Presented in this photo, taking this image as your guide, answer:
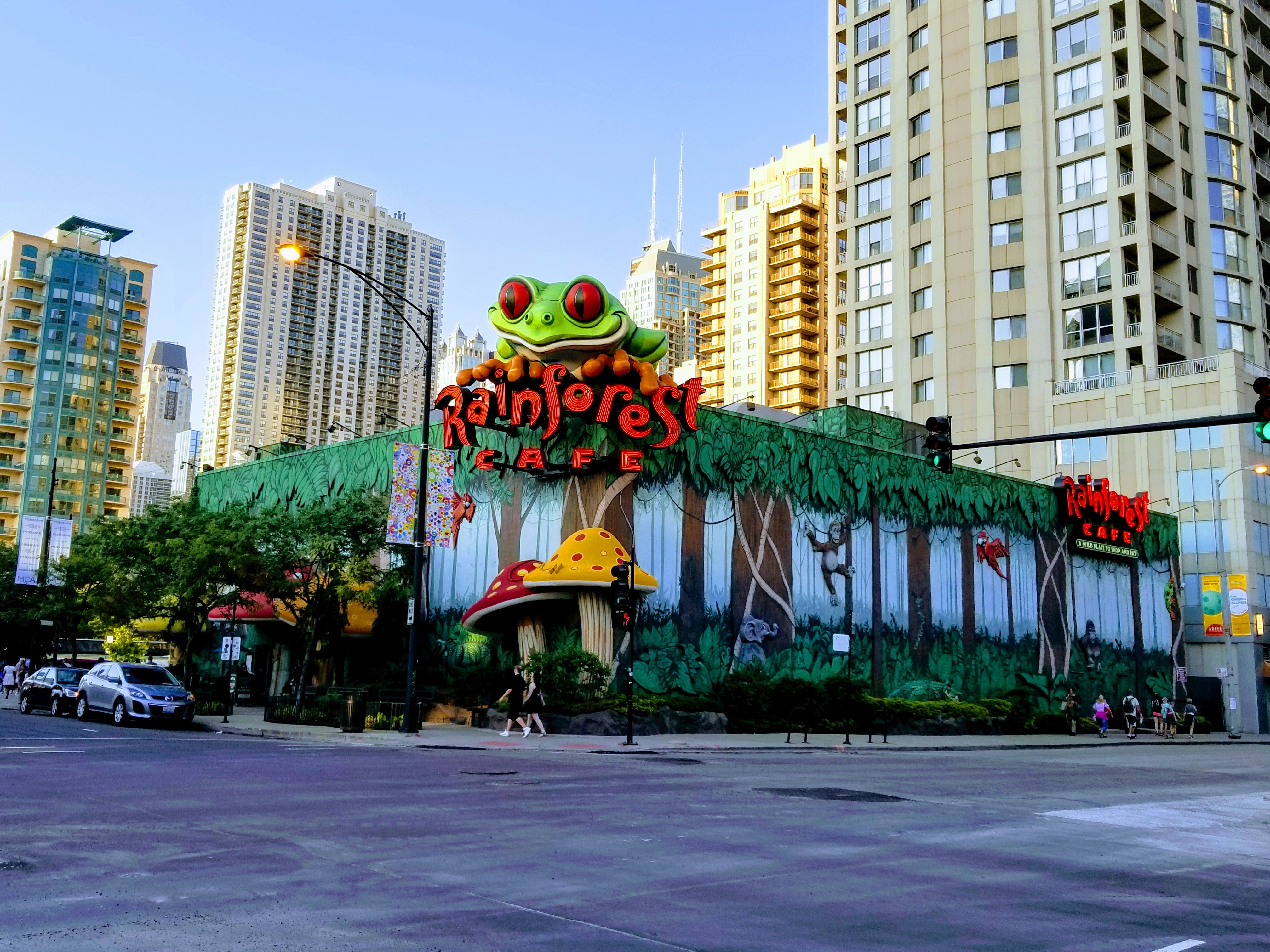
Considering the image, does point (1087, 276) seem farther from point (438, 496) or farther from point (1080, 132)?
point (438, 496)

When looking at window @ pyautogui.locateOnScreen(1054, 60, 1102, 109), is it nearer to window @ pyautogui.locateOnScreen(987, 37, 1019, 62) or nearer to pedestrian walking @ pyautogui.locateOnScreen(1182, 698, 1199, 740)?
window @ pyautogui.locateOnScreen(987, 37, 1019, 62)

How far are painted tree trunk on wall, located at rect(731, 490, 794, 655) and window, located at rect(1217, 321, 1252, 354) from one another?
4330cm

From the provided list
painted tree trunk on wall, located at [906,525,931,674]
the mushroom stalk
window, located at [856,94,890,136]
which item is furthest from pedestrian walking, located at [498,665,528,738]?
window, located at [856,94,890,136]

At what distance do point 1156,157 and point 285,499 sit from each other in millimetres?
52652

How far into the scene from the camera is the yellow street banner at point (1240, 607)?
56.7 m

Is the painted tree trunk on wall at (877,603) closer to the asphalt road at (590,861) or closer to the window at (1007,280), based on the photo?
the asphalt road at (590,861)

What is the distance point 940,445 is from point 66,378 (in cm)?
12767

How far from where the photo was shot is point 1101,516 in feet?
172

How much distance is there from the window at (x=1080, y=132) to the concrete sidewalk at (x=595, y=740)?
4106cm

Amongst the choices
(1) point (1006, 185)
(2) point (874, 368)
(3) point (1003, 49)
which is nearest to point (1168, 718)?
(2) point (874, 368)

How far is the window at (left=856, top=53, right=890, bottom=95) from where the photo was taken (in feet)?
253

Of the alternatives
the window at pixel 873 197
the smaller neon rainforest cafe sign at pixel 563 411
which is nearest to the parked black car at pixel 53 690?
the smaller neon rainforest cafe sign at pixel 563 411

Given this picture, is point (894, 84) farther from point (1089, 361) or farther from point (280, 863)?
point (280, 863)

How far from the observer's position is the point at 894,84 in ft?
248
